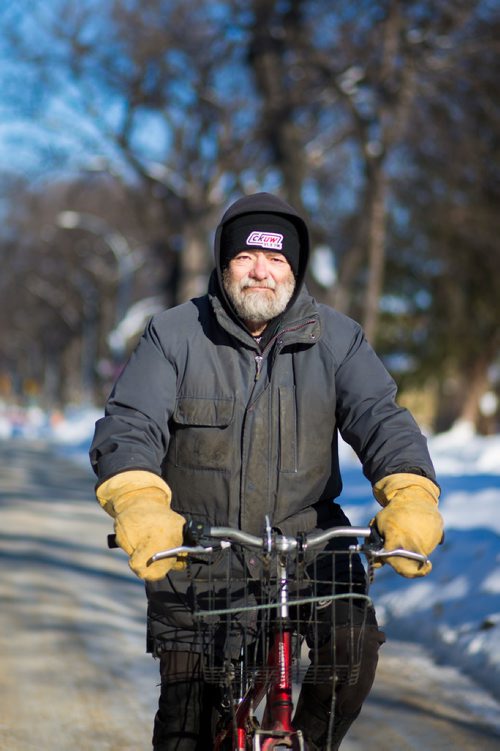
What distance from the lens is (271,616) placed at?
338cm

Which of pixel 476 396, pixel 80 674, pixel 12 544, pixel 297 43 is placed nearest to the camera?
pixel 80 674

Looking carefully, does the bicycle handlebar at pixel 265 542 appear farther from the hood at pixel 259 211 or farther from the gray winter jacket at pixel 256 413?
the hood at pixel 259 211

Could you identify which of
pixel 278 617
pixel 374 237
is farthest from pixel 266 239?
pixel 374 237

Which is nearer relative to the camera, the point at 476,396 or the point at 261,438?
the point at 261,438

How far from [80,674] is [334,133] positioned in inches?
903

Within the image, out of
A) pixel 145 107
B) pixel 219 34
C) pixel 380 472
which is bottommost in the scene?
pixel 380 472

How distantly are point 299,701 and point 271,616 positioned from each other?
13.1 inches

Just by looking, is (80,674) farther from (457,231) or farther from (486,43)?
(457,231)

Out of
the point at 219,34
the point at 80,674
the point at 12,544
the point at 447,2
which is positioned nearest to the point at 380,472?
the point at 80,674

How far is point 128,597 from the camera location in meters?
8.96

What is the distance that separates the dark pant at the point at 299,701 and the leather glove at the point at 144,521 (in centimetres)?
47

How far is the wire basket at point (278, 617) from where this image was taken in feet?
10.4

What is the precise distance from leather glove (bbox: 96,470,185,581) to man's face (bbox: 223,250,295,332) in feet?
2.01

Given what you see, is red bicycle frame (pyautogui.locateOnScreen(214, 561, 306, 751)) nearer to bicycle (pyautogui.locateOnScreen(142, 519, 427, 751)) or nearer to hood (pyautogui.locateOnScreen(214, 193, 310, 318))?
bicycle (pyautogui.locateOnScreen(142, 519, 427, 751))
